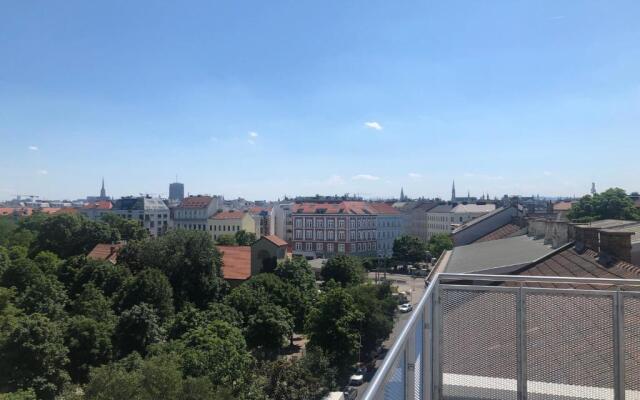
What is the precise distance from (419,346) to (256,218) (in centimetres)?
8626

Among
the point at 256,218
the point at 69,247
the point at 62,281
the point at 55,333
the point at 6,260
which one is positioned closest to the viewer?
the point at 55,333

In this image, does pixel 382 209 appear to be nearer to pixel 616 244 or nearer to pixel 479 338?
pixel 616 244

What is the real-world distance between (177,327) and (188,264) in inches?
294

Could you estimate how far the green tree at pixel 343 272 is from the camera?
43812 mm

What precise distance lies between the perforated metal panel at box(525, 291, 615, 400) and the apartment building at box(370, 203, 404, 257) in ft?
253

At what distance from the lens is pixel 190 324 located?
2753 centimetres

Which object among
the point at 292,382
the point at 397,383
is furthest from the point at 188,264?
the point at 397,383

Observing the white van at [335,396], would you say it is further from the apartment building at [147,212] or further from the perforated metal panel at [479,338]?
the apartment building at [147,212]

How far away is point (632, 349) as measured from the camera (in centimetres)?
394

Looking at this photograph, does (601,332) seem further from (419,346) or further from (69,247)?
(69,247)

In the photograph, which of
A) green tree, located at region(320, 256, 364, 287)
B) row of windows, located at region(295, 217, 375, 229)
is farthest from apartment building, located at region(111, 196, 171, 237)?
green tree, located at region(320, 256, 364, 287)

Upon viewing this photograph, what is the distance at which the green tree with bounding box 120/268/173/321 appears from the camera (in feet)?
97.8

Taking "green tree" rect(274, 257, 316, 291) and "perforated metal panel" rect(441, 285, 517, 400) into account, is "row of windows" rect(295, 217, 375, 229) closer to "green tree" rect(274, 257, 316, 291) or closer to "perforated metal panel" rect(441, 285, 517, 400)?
"green tree" rect(274, 257, 316, 291)

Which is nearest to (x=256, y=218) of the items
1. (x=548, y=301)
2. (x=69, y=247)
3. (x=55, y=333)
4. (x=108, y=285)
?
(x=69, y=247)
